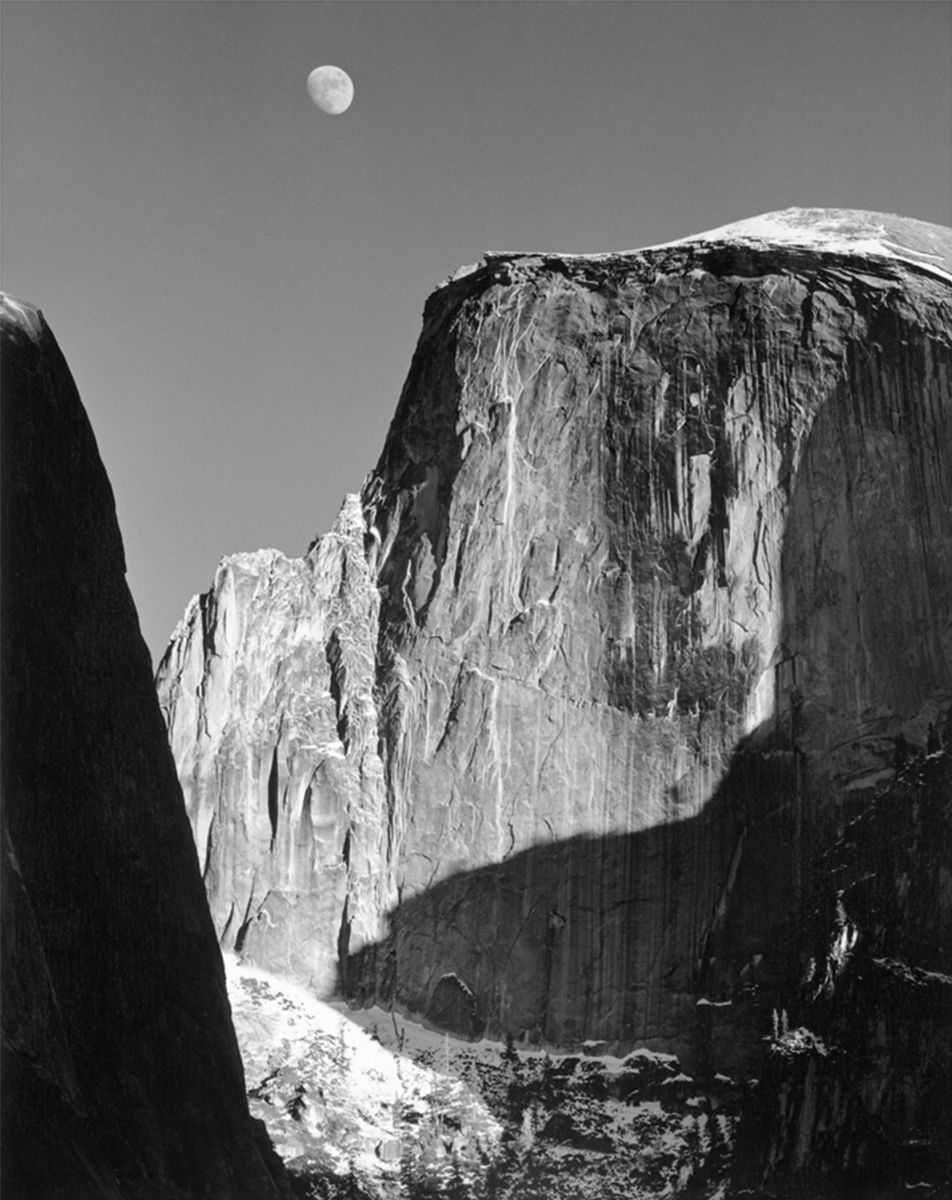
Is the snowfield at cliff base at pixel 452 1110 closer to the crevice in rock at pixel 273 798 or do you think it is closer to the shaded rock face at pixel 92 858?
the crevice in rock at pixel 273 798

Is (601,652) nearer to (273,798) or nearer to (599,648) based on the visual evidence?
(599,648)

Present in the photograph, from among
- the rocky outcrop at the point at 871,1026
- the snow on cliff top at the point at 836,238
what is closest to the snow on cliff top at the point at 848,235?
the snow on cliff top at the point at 836,238

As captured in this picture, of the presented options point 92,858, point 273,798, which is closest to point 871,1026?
point 273,798

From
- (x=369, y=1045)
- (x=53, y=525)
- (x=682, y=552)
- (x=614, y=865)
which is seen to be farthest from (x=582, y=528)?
(x=53, y=525)

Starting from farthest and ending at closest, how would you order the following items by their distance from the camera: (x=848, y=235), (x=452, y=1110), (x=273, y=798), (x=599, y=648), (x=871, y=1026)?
(x=848, y=235) → (x=599, y=648) → (x=273, y=798) → (x=452, y=1110) → (x=871, y=1026)

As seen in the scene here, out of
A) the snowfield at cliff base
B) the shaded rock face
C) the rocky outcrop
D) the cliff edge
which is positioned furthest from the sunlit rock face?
the shaded rock face

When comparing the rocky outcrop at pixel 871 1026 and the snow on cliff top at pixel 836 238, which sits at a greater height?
the snow on cliff top at pixel 836 238

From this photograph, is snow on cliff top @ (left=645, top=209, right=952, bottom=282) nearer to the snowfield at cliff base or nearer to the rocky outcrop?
the rocky outcrop
